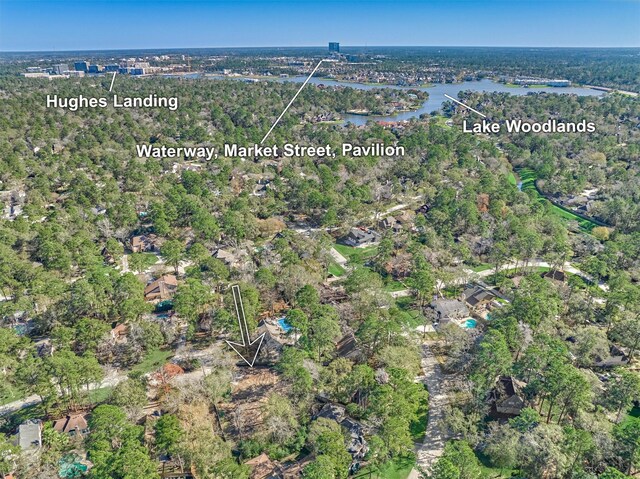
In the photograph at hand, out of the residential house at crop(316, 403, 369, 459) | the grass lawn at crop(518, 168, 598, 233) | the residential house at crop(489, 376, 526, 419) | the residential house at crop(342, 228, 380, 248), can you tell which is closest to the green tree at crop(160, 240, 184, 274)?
the residential house at crop(342, 228, 380, 248)

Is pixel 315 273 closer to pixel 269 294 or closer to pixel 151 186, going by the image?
pixel 269 294

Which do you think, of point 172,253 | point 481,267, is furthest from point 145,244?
point 481,267

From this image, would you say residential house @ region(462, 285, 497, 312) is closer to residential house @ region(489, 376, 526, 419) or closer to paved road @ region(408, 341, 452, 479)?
paved road @ region(408, 341, 452, 479)

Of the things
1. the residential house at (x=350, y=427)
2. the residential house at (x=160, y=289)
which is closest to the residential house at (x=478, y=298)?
the residential house at (x=350, y=427)

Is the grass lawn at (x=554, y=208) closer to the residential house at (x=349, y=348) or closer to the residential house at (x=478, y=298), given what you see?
the residential house at (x=478, y=298)

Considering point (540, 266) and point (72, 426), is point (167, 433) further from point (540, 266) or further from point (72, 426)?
point (540, 266)

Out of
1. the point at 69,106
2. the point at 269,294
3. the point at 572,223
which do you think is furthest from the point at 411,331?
the point at 69,106
